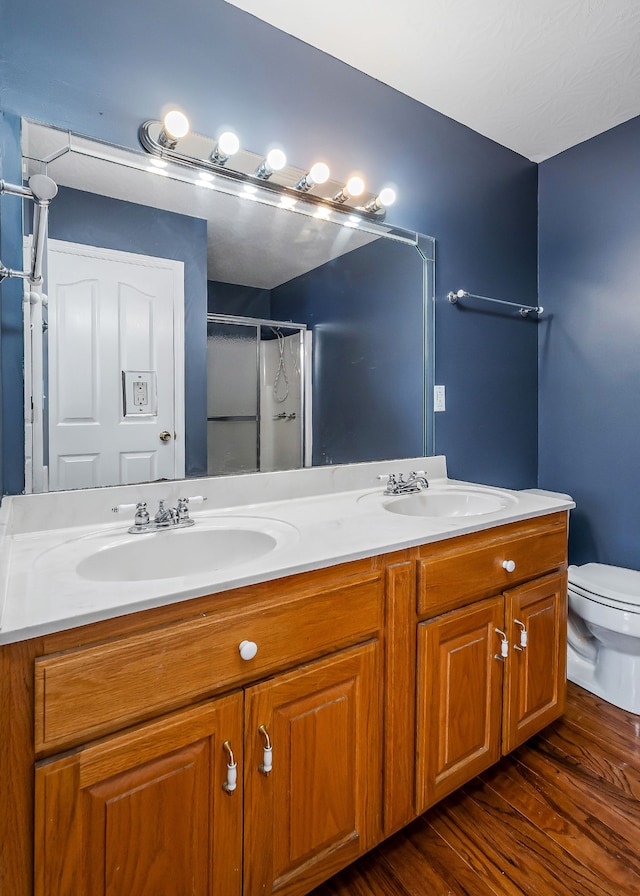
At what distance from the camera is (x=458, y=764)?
50.7 inches

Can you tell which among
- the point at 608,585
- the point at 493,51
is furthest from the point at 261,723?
the point at 493,51

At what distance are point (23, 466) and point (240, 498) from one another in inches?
22.6

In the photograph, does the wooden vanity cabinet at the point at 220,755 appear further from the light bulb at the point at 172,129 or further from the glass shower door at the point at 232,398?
the light bulb at the point at 172,129

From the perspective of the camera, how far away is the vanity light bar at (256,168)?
1.33 metres

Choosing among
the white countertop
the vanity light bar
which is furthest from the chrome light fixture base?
the white countertop

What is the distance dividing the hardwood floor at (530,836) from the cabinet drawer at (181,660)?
619 millimetres

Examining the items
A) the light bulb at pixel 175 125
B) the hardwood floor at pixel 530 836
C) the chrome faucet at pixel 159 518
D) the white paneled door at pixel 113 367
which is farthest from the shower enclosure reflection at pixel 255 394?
the hardwood floor at pixel 530 836

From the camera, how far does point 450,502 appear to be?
5.66ft

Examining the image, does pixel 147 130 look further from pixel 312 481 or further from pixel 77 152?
pixel 312 481

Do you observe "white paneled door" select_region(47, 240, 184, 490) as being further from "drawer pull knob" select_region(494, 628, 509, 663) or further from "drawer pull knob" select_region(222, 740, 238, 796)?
"drawer pull knob" select_region(494, 628, 509, 663)

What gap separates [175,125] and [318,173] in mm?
461

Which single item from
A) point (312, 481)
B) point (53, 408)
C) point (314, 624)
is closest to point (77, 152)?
point (53, 408)

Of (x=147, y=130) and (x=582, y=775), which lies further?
(x=582, y=775)

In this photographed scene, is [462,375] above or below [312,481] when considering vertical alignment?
above
